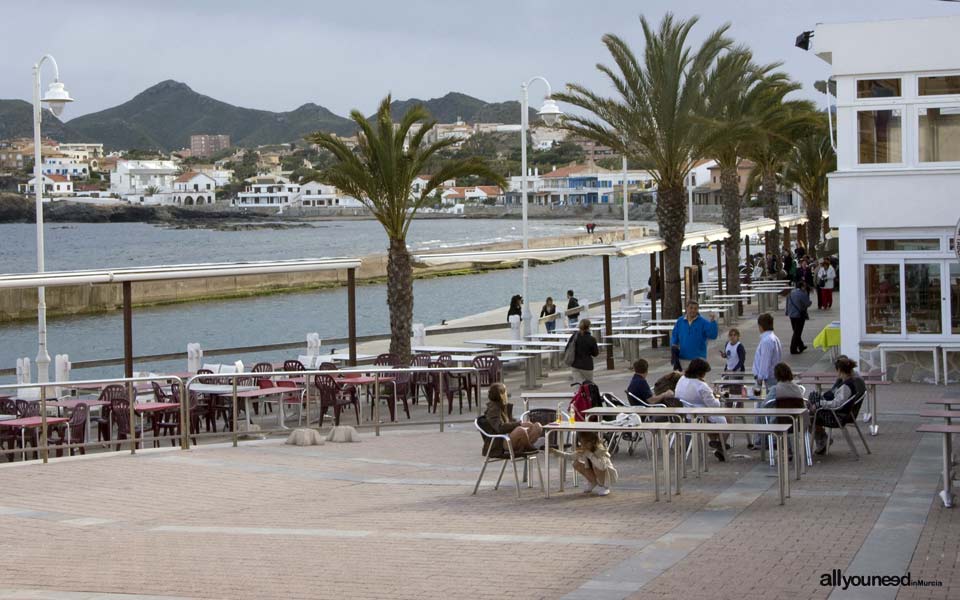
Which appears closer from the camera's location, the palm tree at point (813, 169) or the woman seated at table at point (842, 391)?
the woman seated at table at point (842, 391)

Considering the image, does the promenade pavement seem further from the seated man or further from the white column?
the white column

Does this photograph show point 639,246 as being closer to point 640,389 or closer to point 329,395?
point 329,395

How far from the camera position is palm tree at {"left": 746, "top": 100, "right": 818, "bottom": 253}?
3644cm

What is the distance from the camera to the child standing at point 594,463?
10953mm

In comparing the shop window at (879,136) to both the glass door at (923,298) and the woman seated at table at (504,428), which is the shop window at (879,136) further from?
the woman seated at table at (504,428)

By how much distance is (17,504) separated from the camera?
11.2 m

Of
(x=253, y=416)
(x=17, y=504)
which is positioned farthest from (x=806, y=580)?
(x=253, y=416)

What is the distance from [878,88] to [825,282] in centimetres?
1287

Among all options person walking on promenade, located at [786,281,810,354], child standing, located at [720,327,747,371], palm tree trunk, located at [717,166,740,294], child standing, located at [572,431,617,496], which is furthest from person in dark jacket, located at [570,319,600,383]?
palm tree trunk, located at [717,166,740,294]

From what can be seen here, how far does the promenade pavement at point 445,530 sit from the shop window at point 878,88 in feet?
26.8

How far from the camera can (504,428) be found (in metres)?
11.6

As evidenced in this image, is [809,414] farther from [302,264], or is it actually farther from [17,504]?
[302,264]

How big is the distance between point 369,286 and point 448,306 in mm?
21186

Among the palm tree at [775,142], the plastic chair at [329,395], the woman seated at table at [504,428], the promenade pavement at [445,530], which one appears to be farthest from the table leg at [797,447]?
the palm tree at [775,142]
